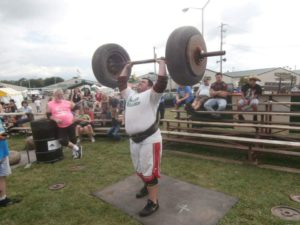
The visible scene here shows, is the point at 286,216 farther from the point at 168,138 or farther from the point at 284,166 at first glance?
the point at 168,138

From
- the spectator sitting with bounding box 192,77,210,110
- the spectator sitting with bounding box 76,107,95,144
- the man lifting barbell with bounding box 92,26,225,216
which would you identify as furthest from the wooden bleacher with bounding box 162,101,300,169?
the spectator sitting with bounding box 76,107,95,144

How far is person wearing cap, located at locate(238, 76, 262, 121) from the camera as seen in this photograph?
542 centimetres

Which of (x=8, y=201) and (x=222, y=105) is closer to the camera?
(x=8, y=201)

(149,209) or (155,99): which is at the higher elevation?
(155,99)

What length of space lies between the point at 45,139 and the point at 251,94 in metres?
5.08

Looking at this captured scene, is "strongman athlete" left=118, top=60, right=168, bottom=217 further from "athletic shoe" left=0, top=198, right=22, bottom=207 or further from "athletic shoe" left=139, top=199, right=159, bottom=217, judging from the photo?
"athletic shoe" left=0, top=198, right=22, bottom=207

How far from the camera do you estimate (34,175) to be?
417 cm

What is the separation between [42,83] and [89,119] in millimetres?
111027

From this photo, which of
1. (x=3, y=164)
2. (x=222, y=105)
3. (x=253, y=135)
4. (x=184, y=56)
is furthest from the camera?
(x=222, y=105)

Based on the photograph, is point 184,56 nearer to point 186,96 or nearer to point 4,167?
point 4,167

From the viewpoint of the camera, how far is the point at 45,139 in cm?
473

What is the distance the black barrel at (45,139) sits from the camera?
4672mm

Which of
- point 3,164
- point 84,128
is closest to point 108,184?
point 3,164

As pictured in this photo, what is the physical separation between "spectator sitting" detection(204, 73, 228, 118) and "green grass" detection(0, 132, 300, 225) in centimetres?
159
